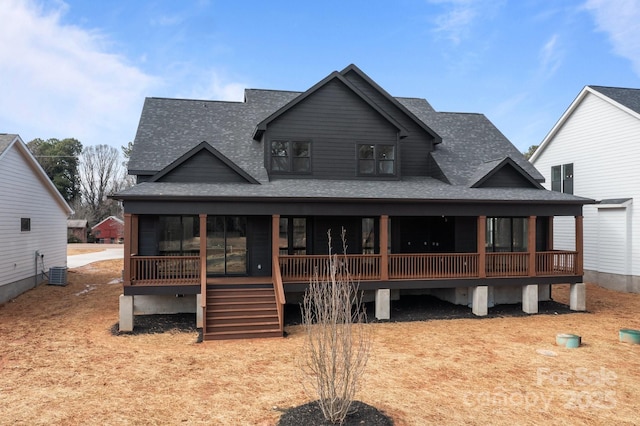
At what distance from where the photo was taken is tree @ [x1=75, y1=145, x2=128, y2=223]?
72375mm

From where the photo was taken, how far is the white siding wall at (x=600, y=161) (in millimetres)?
18703

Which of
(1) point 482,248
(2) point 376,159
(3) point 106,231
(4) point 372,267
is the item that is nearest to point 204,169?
(2) point 376,159

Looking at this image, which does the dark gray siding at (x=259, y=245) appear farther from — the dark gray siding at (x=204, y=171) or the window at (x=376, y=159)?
the window at (x=376, y=159)

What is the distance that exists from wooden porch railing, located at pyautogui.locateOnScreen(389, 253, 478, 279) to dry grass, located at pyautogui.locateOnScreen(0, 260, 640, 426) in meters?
1.81

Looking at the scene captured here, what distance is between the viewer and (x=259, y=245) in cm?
1523

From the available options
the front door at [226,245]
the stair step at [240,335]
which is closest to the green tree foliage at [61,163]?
the front door at [226,245]

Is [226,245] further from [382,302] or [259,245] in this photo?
[382,302]

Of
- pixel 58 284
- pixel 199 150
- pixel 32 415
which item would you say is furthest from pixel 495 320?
pixel 58 284

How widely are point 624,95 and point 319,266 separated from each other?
18565 mm

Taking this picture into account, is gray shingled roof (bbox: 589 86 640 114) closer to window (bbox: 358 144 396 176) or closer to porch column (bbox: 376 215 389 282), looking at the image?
window (bbox: 358 144 396 176)

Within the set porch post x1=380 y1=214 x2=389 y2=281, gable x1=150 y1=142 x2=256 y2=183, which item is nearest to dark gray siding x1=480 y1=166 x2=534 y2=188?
porch post x1=380 y1=214 x2=389 y2=281

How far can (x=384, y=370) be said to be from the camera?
29.0 feet

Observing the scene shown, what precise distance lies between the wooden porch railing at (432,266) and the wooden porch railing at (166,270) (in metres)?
6.84

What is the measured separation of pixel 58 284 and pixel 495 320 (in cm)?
1963
